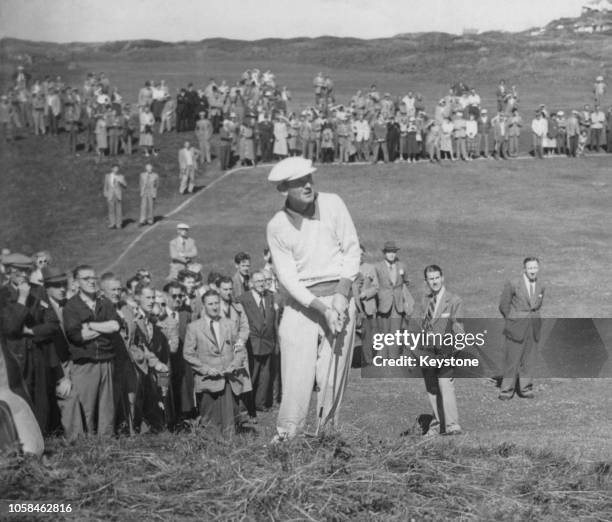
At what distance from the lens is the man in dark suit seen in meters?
10.4

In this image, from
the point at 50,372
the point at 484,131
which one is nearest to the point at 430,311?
the point at 50,372

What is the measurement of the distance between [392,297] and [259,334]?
252cm

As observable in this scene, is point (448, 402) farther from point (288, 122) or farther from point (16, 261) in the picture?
point (288, 122)

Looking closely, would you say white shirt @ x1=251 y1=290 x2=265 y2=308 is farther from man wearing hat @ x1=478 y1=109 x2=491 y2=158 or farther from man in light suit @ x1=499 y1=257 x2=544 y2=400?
man wearing hat @ x1=478 y1=109 x2=491 y2=158

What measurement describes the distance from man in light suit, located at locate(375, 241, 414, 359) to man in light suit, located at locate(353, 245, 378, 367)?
73 mm

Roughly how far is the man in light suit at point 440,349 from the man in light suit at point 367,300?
10.5 ft

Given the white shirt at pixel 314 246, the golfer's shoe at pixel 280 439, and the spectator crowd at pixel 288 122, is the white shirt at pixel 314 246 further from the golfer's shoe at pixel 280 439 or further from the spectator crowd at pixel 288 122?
the spectator crowd at pixel 288 122

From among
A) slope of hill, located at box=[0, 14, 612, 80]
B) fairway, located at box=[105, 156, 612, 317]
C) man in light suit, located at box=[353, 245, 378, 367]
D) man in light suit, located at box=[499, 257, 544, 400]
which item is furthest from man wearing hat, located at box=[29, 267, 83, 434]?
slope of hill, located at box=[0, 14, 612, 80]

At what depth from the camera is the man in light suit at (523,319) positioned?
10625 mm

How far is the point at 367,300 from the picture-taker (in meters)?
12.5

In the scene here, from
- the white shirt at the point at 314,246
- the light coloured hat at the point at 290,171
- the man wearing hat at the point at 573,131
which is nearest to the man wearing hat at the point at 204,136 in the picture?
the man wearing hat at the point at 573,131

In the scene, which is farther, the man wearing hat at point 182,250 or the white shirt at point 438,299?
the man wearing hat at point 182,250

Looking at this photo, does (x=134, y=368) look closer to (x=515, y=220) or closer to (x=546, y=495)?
(x=546, y=495)

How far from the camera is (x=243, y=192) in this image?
806 inches
